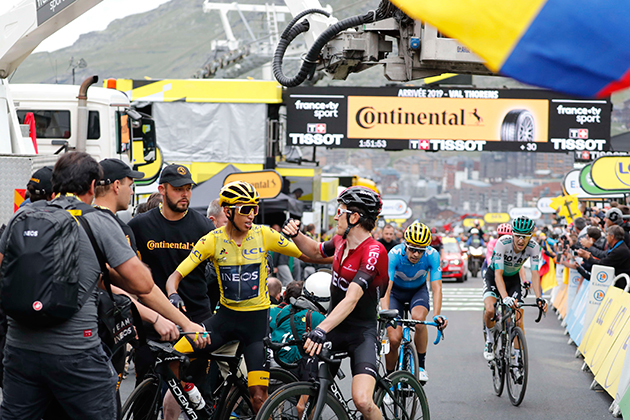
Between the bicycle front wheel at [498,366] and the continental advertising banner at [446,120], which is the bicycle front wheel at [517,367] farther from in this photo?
the continental advertising banner at [446,120]

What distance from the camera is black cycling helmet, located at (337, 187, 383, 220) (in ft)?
18.2

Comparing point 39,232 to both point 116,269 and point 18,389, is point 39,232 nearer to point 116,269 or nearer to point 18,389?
point 116,269

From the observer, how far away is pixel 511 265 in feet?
31.2

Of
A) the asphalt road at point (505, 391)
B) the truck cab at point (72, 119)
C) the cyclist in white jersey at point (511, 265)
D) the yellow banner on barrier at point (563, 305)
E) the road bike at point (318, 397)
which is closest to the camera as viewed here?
the road bike at point (318, 397)

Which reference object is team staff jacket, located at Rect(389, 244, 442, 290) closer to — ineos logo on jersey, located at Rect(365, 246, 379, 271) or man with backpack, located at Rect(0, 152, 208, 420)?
ineos logo on jersey, located at Rect(365, 246, 379, 271)

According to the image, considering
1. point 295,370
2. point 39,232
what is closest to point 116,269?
point 39,232

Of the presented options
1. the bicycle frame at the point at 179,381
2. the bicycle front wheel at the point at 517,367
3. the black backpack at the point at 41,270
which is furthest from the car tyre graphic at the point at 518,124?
the black backpack at the point at 41,270

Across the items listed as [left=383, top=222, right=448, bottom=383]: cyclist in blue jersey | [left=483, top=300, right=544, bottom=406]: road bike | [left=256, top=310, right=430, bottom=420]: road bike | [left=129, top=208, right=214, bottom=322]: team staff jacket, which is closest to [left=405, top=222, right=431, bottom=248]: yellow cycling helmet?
[left=383, top=222, right=448, bottom=383]: cyclist in blue jersey

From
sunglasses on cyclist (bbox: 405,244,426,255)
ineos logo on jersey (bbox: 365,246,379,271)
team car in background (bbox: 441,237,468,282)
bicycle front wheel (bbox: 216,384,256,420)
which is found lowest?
team car in background (bbox: 441,237,468,282)

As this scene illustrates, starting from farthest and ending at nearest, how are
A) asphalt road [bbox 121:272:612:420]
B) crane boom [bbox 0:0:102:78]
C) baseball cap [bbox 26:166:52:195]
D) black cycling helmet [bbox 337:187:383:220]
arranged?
crane boom [bbox 0:0:102:78], asphalt road [bbox 121:272:612:420], baseball cap [bbox 26:166:52:195], black cycling helmet [bbox 337:187:383:220]

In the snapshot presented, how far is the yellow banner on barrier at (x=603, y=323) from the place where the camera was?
9.59 meters

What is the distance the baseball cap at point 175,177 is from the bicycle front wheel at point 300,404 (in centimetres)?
186

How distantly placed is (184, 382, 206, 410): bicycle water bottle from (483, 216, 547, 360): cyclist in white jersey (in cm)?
486

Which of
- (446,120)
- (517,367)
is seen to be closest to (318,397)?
(517,367)
